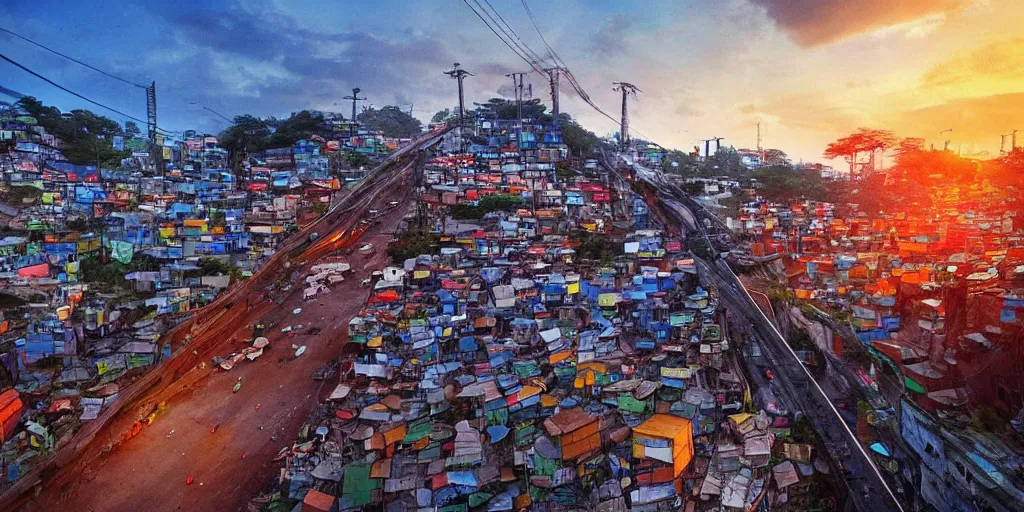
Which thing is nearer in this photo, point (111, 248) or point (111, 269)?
point (111, 269)

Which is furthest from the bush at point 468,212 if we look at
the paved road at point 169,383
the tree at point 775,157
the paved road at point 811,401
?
the tree at point 775,157

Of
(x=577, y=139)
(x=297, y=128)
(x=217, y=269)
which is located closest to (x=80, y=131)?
(x=297, y=128)

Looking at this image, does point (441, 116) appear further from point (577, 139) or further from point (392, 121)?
point (577, 139)

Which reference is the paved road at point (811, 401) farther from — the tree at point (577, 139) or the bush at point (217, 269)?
the bush at point (217, 269)

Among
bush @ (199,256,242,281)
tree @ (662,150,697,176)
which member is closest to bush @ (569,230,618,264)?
tree @ (662,150,697,176)

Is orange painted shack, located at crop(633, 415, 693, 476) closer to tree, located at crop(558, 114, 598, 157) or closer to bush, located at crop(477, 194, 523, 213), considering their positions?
bush, located at crop(477, 194, 523, 213)
